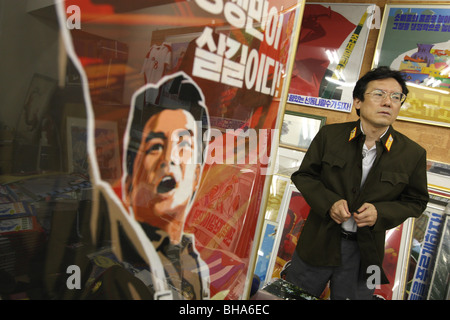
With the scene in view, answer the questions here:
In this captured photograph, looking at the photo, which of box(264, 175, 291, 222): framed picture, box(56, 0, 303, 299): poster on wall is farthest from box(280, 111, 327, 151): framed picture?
box(56, 0, 303, 299): poster on wall

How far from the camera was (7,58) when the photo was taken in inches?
20.3

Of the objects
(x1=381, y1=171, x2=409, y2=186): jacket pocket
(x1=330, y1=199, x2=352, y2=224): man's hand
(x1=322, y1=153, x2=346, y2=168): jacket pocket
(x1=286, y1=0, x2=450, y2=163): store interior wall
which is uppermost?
(x1=286, y1=0, x2=450, y2=163): store interior wall

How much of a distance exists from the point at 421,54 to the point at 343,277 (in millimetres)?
1811

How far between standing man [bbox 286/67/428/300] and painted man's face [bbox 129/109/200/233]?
2.42 ft

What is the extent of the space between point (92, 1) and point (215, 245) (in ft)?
2.48

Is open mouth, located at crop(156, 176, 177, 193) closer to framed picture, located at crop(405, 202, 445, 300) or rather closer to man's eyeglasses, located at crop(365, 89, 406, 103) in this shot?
man's eyeglasses, located at crop(365, 89, 406, 103)

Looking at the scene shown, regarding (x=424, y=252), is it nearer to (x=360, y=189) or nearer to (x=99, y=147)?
(x=360, y=189)

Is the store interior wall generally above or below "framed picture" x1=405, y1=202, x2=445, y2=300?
above

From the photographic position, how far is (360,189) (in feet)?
4.53

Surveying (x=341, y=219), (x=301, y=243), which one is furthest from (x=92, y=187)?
(x=301, y=243)

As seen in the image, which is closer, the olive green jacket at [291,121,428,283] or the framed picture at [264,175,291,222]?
the olive green jacket at [291,121,428,283]

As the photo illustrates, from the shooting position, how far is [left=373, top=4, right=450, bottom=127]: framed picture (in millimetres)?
2285

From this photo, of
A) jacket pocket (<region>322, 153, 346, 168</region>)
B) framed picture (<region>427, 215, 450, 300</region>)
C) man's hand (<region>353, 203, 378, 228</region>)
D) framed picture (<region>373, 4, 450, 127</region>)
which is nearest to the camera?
man's hand (<region>353, 203, 378, 228</region>)

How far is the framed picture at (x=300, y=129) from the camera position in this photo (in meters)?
2.67
